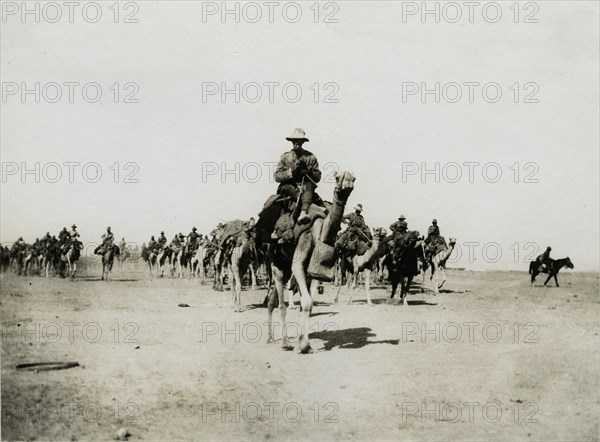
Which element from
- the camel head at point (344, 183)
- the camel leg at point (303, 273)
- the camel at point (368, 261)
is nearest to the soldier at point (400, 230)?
the camel at point (368, 261)

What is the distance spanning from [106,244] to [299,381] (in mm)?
22314

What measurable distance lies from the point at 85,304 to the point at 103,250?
13.2m

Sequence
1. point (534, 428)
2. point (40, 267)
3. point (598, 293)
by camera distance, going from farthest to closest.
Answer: point (40, 267) → point (598, 293) → point (534, 428)

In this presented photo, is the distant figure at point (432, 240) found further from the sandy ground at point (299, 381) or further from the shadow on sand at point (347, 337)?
the shadow on sand at point (347, 337)

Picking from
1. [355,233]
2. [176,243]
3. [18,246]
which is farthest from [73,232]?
[355,233]

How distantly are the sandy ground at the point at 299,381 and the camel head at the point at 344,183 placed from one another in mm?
2887

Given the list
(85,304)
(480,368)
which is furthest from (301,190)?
(85,304)

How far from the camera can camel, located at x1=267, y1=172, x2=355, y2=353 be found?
1098 centimetres

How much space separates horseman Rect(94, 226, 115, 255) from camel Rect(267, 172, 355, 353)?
62.7 feet

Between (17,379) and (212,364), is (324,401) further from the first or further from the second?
(17,379)

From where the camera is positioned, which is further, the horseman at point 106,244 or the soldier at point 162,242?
the soldier at point 162,242

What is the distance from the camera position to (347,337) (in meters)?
13.8

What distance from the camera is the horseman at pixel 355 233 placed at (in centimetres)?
1958

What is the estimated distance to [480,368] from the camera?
1088 centimetres
